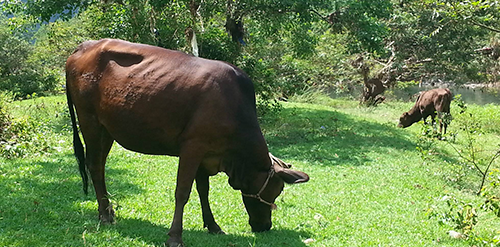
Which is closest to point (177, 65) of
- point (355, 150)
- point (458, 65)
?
point (355, 150)

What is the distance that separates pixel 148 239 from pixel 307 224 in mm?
2137

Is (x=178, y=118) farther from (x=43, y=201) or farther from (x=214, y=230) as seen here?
(x=43, y=201)

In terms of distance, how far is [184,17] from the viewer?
13.1 metres

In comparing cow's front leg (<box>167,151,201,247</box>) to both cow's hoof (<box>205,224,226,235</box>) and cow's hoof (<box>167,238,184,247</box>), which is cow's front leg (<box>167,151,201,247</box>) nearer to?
cow's hoof (<box>167,238,184,247</box>)

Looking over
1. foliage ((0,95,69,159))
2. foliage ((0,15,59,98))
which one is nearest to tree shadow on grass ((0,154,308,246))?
foliage ((0,95,69,159))

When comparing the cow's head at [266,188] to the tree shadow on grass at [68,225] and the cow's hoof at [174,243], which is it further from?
the cow's hoof at [174,243]

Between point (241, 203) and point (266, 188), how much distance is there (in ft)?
5.76

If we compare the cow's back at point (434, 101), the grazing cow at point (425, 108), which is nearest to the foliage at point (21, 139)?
the grazing cow at point (425, 108)

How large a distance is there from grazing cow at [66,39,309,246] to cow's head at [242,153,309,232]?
0.04 feet

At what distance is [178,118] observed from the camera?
4.65 meters

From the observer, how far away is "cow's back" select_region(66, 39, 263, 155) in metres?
4.63

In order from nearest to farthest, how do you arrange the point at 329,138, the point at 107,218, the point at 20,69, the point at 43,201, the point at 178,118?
the point at 178,118 → the point at 107,218 → the point at 43,201 → the point at 329,138 → the point at 20,69

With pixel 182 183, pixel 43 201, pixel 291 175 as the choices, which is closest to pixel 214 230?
pixel 182 183

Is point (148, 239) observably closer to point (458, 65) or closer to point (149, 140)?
point (149, 140)
